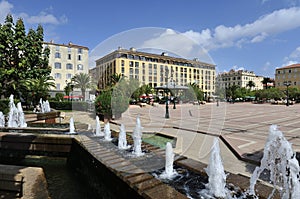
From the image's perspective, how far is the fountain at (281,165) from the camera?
2.69 m

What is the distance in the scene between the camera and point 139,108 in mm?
10891

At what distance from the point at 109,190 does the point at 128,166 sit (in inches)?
24.0

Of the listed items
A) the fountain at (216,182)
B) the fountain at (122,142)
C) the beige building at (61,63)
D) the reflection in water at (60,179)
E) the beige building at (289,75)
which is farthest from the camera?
the beige building at (289,75)

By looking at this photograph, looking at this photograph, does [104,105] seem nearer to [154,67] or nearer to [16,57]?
[154,67]

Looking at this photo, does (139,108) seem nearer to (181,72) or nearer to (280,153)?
(181,72)

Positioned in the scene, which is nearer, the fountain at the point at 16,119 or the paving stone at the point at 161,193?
the paving stone at the point at 161,193

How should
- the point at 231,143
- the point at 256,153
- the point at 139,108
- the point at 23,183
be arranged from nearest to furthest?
the point at 23,183
the point at 256,153
the point at 231,143
the point at 139,108

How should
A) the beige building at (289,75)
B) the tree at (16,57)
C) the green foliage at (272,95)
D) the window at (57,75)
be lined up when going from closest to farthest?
the tree at (16,57) → the window at (57,75) → the green foliage at (272,95) → the beige building at (289,75)

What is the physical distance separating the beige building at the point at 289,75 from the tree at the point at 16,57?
312ft

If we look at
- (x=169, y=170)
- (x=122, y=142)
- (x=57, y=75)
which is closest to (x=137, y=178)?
(x=169, y=170)

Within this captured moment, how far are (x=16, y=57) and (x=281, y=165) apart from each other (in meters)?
26.1

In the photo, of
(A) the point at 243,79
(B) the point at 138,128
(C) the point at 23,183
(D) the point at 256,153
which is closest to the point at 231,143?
(D) the point at 256,153

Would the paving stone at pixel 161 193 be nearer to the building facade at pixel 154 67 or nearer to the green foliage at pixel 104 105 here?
the building facade at pixel 154 67

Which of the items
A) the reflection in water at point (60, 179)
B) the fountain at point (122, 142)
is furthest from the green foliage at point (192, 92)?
the reflection in water at point (60, 179)
